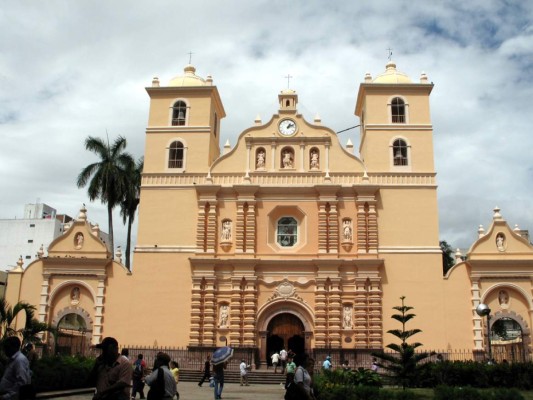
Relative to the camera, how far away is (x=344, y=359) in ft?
91.3

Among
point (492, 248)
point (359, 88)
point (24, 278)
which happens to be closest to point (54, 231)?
point (24, 278)

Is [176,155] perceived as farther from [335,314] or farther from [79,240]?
[335,314]

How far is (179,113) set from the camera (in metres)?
33.0

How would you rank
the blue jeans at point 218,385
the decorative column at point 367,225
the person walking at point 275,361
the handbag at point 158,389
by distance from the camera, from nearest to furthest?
1. the handbag at point 158,389
2. the blue jeans at point 218,385
3. the person walking at point 275,361
4. the decorative column at point 367,225

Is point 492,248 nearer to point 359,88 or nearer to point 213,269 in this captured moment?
point 359,88

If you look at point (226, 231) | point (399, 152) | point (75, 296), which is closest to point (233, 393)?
point (226, 231)

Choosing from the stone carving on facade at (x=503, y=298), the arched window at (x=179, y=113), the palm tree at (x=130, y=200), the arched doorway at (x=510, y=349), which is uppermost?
the arched window at (x=179, y=113)

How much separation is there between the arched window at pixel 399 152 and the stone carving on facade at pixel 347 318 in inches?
316

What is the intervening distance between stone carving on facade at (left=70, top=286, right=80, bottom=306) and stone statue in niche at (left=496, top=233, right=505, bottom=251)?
21.1 metres

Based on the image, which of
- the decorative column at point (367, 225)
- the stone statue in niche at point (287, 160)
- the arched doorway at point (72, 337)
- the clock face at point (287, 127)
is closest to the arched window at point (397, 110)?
the decorative column at point (367, 225)

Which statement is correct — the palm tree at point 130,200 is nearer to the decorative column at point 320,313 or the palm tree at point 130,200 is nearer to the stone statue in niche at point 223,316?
the stone statue in niche at point 223,316

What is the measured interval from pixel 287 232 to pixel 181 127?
8.12 meters

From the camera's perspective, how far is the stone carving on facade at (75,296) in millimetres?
30422

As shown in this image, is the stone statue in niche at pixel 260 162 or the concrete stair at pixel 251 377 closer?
the concrete stair at pixel 251 377
